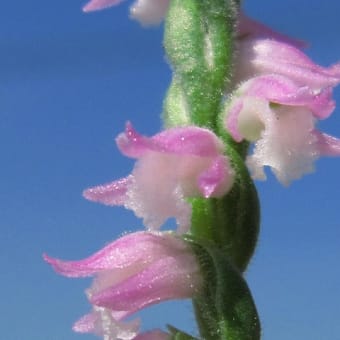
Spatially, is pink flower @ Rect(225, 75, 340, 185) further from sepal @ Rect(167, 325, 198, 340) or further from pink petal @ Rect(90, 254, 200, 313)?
sepal @ Rect(167, 325, 198, 340)

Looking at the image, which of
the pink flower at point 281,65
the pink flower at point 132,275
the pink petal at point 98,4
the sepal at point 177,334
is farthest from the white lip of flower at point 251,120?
the pink petal at point 98,4

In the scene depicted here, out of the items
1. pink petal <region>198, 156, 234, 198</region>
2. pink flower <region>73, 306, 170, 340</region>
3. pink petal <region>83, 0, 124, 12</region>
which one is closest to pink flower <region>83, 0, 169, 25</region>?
pink petal <region>83, 0, 124, 12</region>

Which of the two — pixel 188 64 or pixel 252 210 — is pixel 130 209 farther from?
pixel 188 64

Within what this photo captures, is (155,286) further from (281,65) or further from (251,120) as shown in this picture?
(281,65)

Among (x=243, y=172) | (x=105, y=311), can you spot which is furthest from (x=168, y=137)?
(x=105, y=311)

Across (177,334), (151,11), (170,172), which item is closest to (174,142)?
(170,172)

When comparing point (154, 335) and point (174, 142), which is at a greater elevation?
point (174, 142)
